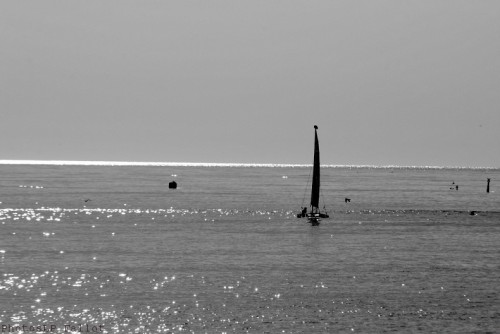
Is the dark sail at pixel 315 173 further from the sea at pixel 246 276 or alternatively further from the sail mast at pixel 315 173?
the sea at pixel 246 276

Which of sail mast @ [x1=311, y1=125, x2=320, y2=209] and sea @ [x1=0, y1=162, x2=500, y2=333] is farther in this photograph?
sail mast @ [x1=311, y1=125, x2=320, y2=209]

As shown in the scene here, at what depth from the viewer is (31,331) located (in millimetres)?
41344

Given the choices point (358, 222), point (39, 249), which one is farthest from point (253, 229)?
point (39, 249)

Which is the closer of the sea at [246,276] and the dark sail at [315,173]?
the sea at [246,276]

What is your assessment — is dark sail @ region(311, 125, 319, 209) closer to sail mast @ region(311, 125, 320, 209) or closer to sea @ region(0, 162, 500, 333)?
sail mast @ region(311, 125, 320, 209)

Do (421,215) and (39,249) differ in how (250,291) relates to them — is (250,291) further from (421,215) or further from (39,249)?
(421,215)

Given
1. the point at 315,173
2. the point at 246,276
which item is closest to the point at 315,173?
the point at 315,173

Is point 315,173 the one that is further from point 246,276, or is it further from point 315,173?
point 246,276

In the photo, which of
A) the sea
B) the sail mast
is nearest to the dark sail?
the sail mast

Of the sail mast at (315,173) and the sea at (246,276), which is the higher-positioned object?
the sail mast at (315,173)

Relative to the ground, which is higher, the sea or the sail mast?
the sail mast

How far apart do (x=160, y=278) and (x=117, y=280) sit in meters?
3.12

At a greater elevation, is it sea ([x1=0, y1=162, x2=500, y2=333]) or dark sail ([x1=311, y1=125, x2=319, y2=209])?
dark sail ([x1=311, y1=125, x2=319, y2=209])

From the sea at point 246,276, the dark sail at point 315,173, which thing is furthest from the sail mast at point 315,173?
the sea at point 246,276
